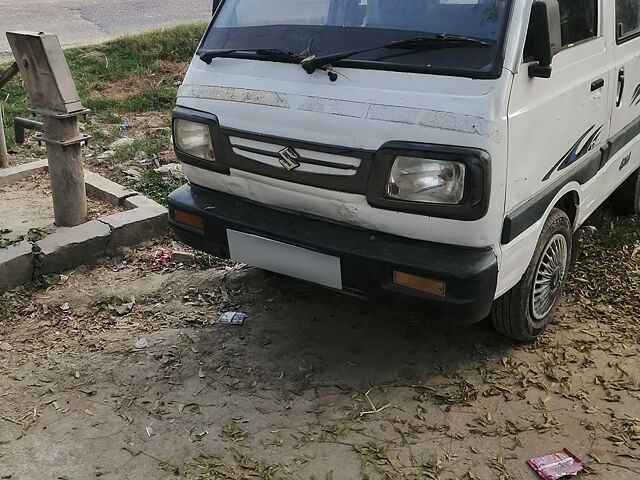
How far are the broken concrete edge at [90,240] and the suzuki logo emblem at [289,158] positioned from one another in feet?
6.39

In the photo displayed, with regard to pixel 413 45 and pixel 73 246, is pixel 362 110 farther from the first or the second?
pixel 73 246

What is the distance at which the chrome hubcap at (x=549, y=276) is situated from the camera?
3.31 metres

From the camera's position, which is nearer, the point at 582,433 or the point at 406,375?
the point at 582,433

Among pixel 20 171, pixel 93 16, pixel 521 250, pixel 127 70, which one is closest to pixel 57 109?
pixel 20 171

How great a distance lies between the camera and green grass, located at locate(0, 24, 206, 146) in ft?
23.8

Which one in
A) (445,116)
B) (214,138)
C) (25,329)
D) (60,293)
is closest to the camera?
(445,116)

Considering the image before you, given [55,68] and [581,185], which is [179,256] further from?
[581,185]

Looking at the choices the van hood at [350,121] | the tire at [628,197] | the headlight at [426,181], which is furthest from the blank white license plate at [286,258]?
the tire at [628,197]

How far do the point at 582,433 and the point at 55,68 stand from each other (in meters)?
3.62

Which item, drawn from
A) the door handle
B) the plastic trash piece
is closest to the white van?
the door handle

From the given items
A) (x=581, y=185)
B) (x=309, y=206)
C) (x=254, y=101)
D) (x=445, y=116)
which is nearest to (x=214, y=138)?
(x=254, y=101)

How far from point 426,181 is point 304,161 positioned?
1.79 feet

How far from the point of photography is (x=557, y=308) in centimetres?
375

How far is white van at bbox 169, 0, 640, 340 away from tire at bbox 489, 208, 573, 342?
0.01m
